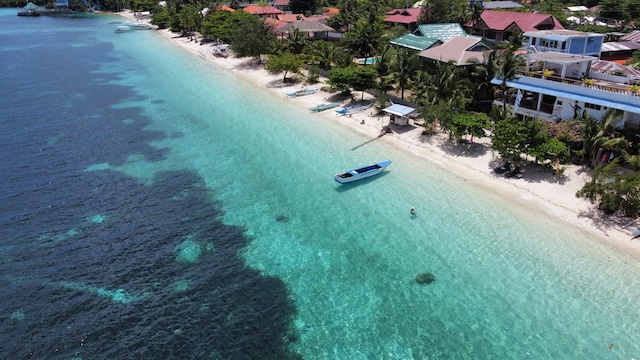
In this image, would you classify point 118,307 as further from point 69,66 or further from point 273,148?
point 69,66

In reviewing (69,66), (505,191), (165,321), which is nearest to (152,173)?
(165,321)

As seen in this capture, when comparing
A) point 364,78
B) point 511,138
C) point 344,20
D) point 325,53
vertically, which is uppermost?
point 344,20

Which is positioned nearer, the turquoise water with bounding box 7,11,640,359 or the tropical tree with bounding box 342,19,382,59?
the turquoise water with bounding box 7,11,640,359

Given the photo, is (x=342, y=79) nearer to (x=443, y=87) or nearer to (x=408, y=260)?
(x=443, y=87)

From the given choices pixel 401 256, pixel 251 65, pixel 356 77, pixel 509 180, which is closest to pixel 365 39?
pixel 356 77

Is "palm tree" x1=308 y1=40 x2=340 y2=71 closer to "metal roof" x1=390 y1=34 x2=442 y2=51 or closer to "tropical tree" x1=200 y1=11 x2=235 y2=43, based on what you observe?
"metal roof" x1=390 y1=34 x2=442 y2=51

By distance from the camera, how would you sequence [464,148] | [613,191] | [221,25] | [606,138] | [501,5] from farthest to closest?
[501,5] → [221,25] → [464,148] → [606,138] → [613,191]

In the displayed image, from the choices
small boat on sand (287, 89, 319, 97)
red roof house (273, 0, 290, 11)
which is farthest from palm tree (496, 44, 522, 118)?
red roof house (273, 0, 290, 11)
